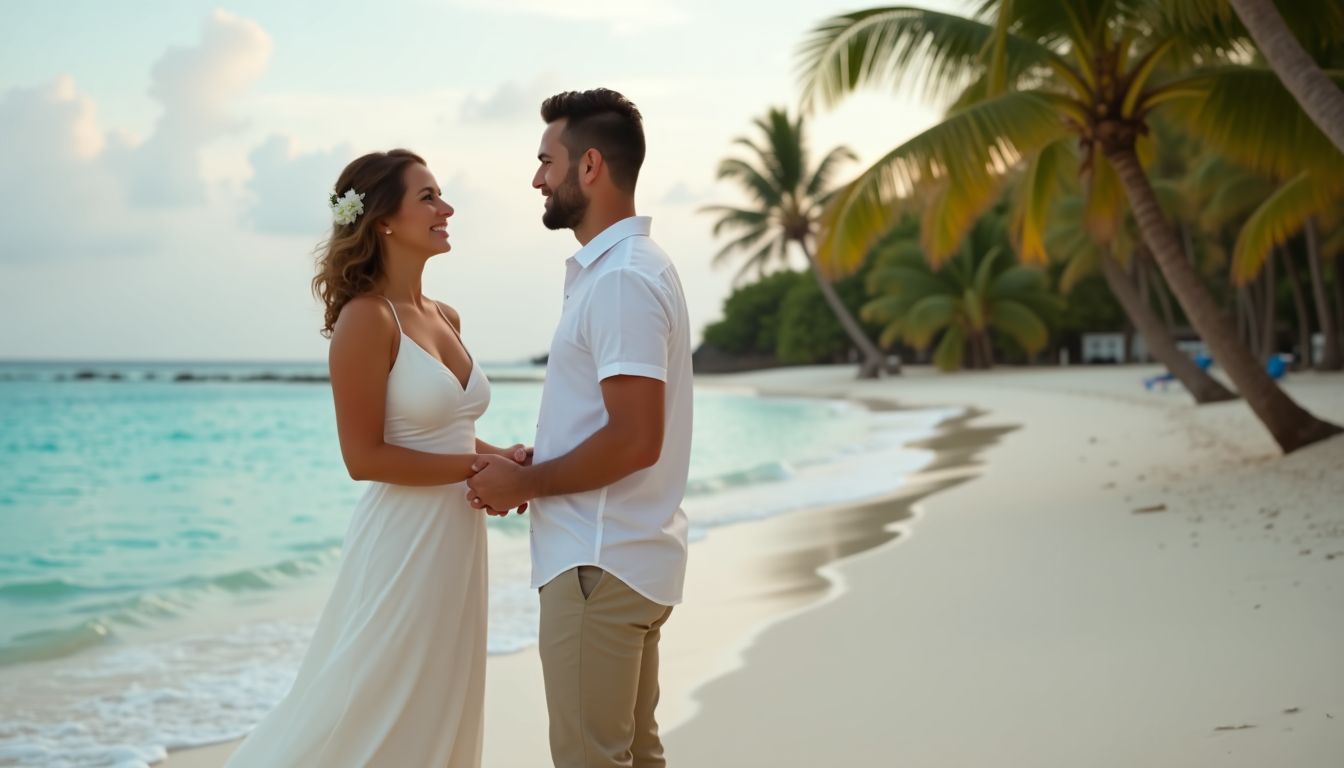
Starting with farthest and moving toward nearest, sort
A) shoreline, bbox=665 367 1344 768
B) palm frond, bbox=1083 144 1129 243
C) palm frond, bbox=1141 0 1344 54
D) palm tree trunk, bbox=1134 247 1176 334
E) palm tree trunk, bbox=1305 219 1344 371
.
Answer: palm tree trunk, bbox=1134 247 1176 334 < palm tree trunk, bbox=1305 219 1344 371 < palm frond, bbox=1083 144 1129 243 < palm frond, bbox=1141 0 1344 54 < shoreline, bbox=665 367 1344 768

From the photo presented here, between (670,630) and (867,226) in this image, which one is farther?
(867,226)

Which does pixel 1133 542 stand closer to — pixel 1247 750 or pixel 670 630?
pixel 670 630

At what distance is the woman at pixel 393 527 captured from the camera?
2.39 m

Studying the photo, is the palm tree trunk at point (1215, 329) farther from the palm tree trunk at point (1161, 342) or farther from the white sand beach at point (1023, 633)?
the palm tree trunk at point (1161, 342)

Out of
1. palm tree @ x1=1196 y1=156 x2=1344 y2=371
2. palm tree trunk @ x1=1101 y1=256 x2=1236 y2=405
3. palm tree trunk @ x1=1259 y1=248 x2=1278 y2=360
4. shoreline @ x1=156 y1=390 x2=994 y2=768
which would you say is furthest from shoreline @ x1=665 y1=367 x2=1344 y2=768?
palm tree trunk @ x1=1259 y1=248 x2=1278 y2=360

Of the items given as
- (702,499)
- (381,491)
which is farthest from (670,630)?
(702,499)

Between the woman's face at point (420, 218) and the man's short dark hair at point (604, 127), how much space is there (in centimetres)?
55

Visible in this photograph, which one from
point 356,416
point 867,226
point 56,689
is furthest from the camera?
point 867,226

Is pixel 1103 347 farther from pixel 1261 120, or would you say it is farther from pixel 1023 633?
pixel 1023 633

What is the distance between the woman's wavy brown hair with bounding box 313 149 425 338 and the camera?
248 cm

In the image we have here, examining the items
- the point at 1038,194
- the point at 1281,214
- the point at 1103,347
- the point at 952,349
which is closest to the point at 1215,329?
the point at 1038,194

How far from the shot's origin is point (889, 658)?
4586 millimetres

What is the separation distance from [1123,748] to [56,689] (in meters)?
4.89

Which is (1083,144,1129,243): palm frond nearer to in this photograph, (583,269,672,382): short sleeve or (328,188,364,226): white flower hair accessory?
(328,188,364,226): white flower hair accessory
